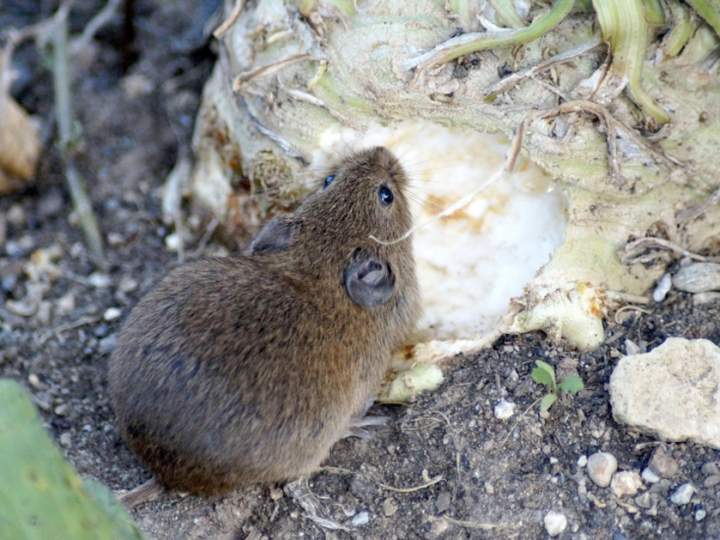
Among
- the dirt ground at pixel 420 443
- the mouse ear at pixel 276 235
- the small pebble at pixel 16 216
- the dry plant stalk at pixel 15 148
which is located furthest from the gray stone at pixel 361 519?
the dry plant stalk at pixel 15 148

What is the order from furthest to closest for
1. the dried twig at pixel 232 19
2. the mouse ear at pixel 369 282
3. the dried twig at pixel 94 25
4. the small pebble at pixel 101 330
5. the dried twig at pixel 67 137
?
the dried twig at pixel 94 25 < the dried twig at pixel 67 137 < the small pebble at pixel 101 330 < the dried twig at pixel 232 19 < the mouse ear at pixel 369 282

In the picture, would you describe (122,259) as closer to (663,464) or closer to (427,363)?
(427,363)

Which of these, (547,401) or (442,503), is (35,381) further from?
(547,401)

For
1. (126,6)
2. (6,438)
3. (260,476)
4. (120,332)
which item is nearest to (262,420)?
(260,476)

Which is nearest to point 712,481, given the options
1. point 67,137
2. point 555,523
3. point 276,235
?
point 555,523

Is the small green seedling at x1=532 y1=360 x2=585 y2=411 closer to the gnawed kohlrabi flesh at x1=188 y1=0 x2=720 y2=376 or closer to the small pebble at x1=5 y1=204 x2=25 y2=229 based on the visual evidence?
the gnawed kohlrabi flesh at x1=188 y1=0 x2=720 y2=376

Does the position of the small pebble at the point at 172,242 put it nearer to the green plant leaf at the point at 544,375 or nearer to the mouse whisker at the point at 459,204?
the mouse whisker at the point at 459,204

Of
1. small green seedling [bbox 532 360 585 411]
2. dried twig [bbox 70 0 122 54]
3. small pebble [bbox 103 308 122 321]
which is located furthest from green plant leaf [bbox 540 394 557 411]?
dried twig [bbox 70 0 122 54]
